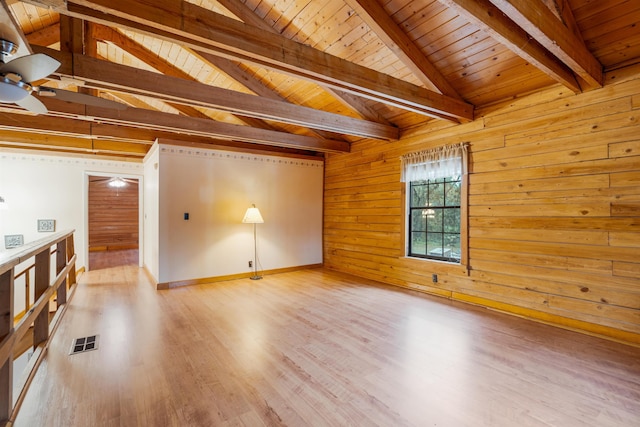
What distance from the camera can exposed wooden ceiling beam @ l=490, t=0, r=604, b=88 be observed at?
2008mm

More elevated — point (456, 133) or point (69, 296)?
point (456, 133)

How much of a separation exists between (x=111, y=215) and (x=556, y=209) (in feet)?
38.5

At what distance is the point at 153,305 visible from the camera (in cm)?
407

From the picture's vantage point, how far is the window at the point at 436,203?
4.16m

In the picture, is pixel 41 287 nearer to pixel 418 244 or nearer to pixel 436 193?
pixel 418 244

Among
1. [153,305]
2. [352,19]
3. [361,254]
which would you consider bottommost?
[153,305]

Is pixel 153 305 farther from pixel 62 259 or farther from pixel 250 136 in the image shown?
pixel 250 136

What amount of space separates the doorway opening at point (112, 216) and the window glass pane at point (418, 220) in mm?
8531

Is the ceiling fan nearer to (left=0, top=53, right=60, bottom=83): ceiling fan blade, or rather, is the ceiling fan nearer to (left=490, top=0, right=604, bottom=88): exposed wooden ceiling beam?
(left=0, top=53, right=60, bottom=83): ceiling fan blade

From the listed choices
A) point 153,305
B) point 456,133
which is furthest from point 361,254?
point 153,305

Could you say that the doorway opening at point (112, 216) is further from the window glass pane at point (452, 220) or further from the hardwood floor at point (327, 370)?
the window glass pane at point (452, 220)

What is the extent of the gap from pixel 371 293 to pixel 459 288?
124cm

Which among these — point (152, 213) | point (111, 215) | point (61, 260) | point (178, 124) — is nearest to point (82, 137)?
point (152, 213)

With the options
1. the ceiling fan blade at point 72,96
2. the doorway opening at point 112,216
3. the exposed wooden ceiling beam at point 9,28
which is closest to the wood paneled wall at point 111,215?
the doorway opening at point 112,216
